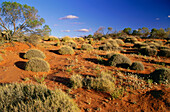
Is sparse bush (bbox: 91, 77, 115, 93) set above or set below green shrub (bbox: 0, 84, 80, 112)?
below

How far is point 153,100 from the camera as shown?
4902 mm

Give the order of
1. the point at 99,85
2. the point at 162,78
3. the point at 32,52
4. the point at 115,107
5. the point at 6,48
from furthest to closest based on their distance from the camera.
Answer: the point at 6,48, the point at 32,52, the point at 162,78, the point at 99,85, the point at 115,107

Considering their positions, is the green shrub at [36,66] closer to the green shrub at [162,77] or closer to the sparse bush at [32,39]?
the green shrub at [162,77]

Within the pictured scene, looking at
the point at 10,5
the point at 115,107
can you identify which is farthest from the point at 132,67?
the point at 10,5

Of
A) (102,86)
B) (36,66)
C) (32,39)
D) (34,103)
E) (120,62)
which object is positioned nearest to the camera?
(34,103)

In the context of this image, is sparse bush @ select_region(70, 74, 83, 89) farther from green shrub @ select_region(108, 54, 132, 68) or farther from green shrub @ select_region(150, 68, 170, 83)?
green shrub @ select_region(108, 54, 132, 68)

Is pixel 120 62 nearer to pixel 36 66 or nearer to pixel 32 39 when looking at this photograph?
pixel 36 66

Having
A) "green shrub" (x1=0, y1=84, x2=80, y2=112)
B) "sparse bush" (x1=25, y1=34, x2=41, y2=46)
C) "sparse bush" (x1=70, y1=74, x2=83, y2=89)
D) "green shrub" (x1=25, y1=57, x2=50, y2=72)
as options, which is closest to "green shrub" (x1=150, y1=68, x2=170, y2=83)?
"sparse bush" (x1=70, y1=74, x2=83, y2=89)

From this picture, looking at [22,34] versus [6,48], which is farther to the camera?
[22,34]

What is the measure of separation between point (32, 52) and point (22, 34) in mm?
6295

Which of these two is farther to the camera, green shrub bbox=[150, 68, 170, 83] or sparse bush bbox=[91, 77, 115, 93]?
green shrub bbox=[150, 68, 170, 83]

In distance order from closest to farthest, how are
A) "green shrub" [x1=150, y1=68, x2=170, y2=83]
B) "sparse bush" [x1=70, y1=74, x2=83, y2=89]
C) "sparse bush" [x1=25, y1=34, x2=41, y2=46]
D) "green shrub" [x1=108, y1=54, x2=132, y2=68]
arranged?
"sparse bush" [x1=70, y1=74, x2=83, y2=89] → "green shrub" [x1=150, y1=68, x2=170, y2=83] → "green shrub" [x1=108, y1=54, x2=132, y2=68] → "sparse bush" [x1=25, y1=34, x2=41, y2=46]

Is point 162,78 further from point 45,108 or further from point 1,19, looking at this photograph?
point 1,19

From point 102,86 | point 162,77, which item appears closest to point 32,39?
point 102,86
